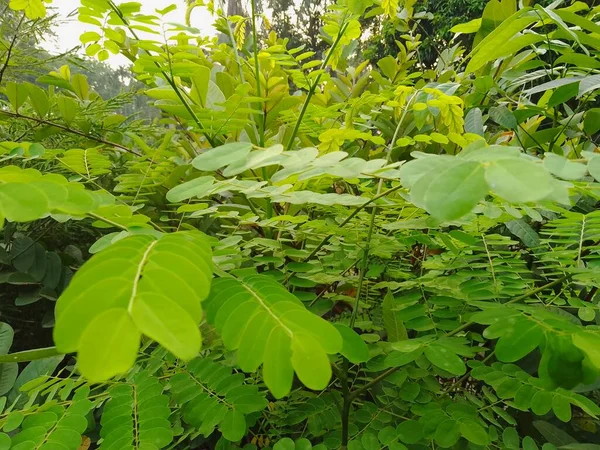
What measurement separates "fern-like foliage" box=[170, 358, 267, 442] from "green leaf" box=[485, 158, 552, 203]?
0.48 meters

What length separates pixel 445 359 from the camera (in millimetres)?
524

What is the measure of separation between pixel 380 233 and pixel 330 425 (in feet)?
1.21

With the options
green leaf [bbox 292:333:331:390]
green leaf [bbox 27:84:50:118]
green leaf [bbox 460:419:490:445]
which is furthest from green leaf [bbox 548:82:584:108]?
green leaf [bbox 27:84:50:118]

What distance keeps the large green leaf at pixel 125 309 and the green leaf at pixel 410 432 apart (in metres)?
0.48

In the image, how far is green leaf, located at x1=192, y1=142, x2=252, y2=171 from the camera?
0.40 meters

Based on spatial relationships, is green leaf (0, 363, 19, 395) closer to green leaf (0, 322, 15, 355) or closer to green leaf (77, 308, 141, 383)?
green leaf (0, 322, 15, 355)

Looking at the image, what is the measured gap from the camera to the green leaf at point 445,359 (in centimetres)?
51

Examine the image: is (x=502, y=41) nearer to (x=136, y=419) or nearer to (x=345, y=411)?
(x=345, y=411)

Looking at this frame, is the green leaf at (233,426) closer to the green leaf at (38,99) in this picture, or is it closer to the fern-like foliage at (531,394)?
the fern-like foliage at (531,394)

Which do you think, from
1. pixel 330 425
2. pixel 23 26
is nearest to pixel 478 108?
pixel 330 425

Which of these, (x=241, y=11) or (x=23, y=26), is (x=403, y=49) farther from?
(x=241, y=11)

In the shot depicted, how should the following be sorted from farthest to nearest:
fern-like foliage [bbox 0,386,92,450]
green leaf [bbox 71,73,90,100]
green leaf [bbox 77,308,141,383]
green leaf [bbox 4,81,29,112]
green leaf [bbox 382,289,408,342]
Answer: green leaf [bbox 71,73,90,100], green leaf [bbox 4,81,29,112], green leaf [bbox 382,289,408,342], fern-like foliage [bbox 0,386,92,450], green leaf [bbox 77,308,141,383]

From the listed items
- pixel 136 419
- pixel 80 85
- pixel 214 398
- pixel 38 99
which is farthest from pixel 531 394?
pixel 80 85

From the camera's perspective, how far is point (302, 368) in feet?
0.98
